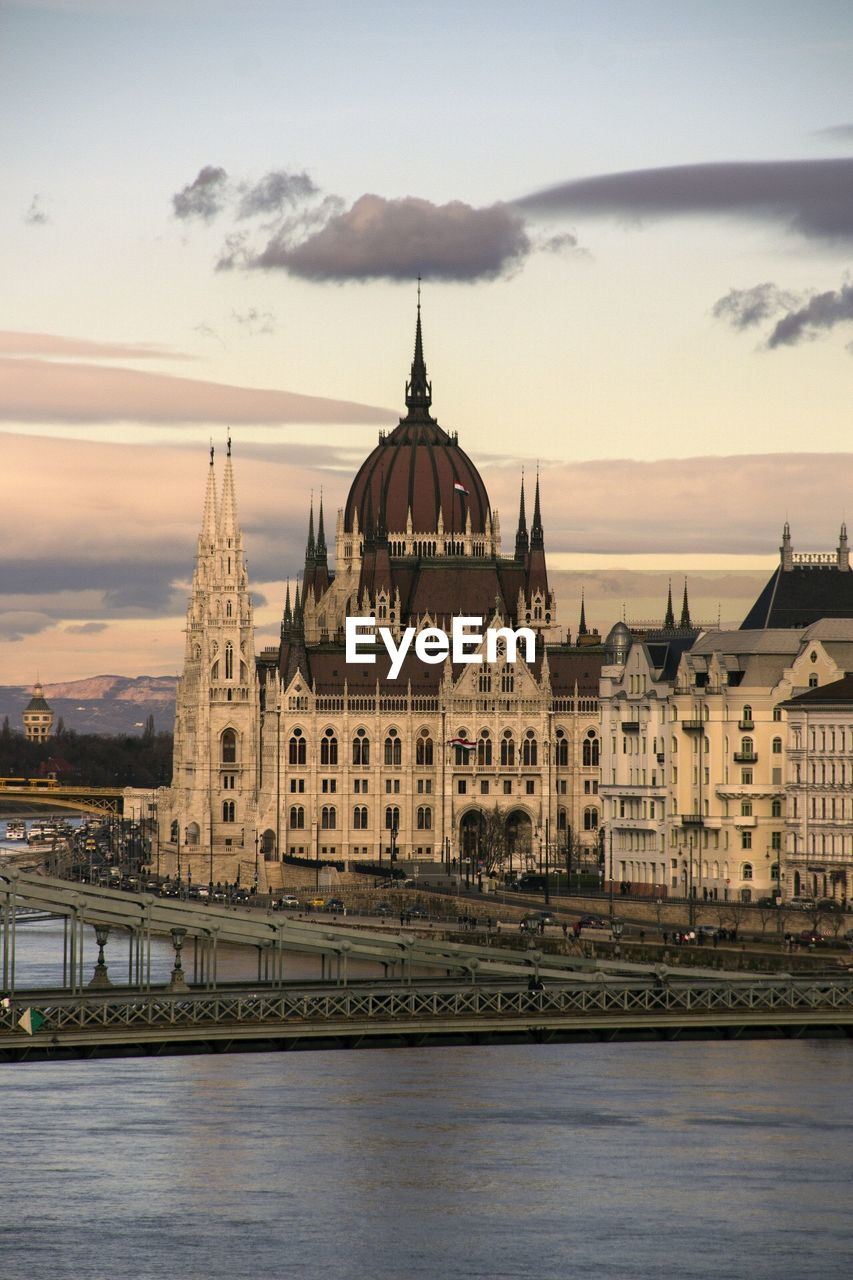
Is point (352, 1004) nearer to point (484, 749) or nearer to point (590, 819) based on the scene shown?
point (484, 749)

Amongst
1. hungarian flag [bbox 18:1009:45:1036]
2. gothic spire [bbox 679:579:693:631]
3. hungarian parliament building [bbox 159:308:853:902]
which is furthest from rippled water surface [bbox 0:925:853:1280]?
gothic spire [bbox 679:579:693:631]

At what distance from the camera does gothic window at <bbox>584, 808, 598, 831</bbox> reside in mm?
186625

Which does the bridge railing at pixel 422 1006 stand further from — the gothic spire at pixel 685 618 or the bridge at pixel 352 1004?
the gothic spire at pixel 685 618

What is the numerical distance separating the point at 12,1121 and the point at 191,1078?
10.0m

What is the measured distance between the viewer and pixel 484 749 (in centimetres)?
18725

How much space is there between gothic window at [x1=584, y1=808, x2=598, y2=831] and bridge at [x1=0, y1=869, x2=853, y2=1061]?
10150cm

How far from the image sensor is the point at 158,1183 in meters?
75.4

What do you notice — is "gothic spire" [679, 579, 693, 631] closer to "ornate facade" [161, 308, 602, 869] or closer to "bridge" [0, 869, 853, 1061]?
"ornate facade" [161, 308, 602, 869]

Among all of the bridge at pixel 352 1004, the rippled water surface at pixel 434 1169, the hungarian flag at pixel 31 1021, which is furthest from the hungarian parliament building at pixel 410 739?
the hungarian flag at pixel 31 1021

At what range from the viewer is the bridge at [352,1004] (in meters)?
73.8

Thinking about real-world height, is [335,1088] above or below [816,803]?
below

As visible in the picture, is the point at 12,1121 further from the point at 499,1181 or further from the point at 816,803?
the point at 816,803

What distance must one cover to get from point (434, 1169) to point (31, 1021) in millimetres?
10543

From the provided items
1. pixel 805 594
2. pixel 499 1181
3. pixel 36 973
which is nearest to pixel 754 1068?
pixel 499 1181
